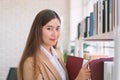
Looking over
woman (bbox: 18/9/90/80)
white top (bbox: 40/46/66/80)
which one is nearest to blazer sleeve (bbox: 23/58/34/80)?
woman (bbox: 18/9/90/80)

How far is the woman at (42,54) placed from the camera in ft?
4.09

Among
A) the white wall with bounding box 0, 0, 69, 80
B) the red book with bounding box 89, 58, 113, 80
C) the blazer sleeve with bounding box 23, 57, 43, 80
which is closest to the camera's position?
the red book with bounding box 89, 58, 113, 80

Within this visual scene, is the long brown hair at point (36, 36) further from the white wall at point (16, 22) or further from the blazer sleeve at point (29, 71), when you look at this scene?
the white wall at point (16, 22)

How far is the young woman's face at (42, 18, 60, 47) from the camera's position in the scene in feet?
4.09

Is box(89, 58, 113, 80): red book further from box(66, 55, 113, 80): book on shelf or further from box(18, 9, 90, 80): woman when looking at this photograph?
box(18, 9, 90, 80): woman

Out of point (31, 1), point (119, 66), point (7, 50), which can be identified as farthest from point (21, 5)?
point (119, 66)

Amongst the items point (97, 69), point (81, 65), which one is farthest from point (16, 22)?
point (97, 69)

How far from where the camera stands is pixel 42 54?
4.36ft

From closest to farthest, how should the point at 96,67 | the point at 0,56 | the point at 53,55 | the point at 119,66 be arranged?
the point at 119,66 < the point at 96,67 < the point at 53,55 < the point at 0,56

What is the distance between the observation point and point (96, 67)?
0.93 meters

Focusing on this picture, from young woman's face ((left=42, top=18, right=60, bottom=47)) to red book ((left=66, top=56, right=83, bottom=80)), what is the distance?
6.4 inches

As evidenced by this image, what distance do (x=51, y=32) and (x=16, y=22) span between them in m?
3.89

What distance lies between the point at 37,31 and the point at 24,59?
18cm

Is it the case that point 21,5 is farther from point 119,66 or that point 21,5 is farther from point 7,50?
point 119,66
